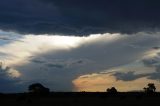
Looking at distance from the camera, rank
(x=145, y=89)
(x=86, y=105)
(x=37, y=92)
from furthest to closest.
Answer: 1. (x=145, y=89)
2. (x=37, y=92)
3. (x=86, y=105)

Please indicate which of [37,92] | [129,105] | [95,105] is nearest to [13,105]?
[95,105]

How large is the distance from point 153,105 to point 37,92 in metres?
68.4

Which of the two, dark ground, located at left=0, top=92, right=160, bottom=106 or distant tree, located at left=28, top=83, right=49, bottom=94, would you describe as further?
distant tree, located at left=28, top=83, right=49, bottom=94

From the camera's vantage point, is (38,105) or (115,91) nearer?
(38,105)

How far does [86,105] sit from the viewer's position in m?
94.6

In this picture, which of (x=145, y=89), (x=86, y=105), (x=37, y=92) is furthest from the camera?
(x=145, y=89)

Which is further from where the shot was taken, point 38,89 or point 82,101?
point 38,89

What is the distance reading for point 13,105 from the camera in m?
100

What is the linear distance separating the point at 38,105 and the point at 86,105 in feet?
34.9

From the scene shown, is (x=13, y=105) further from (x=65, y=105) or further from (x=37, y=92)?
(x=37, y=92)

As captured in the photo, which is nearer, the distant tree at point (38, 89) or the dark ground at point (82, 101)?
the dark ground at point (82, 101)

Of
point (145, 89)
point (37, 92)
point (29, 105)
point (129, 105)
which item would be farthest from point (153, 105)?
point (145, 89)

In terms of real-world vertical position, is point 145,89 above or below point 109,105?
above

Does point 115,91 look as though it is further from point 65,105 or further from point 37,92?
point 65,105
